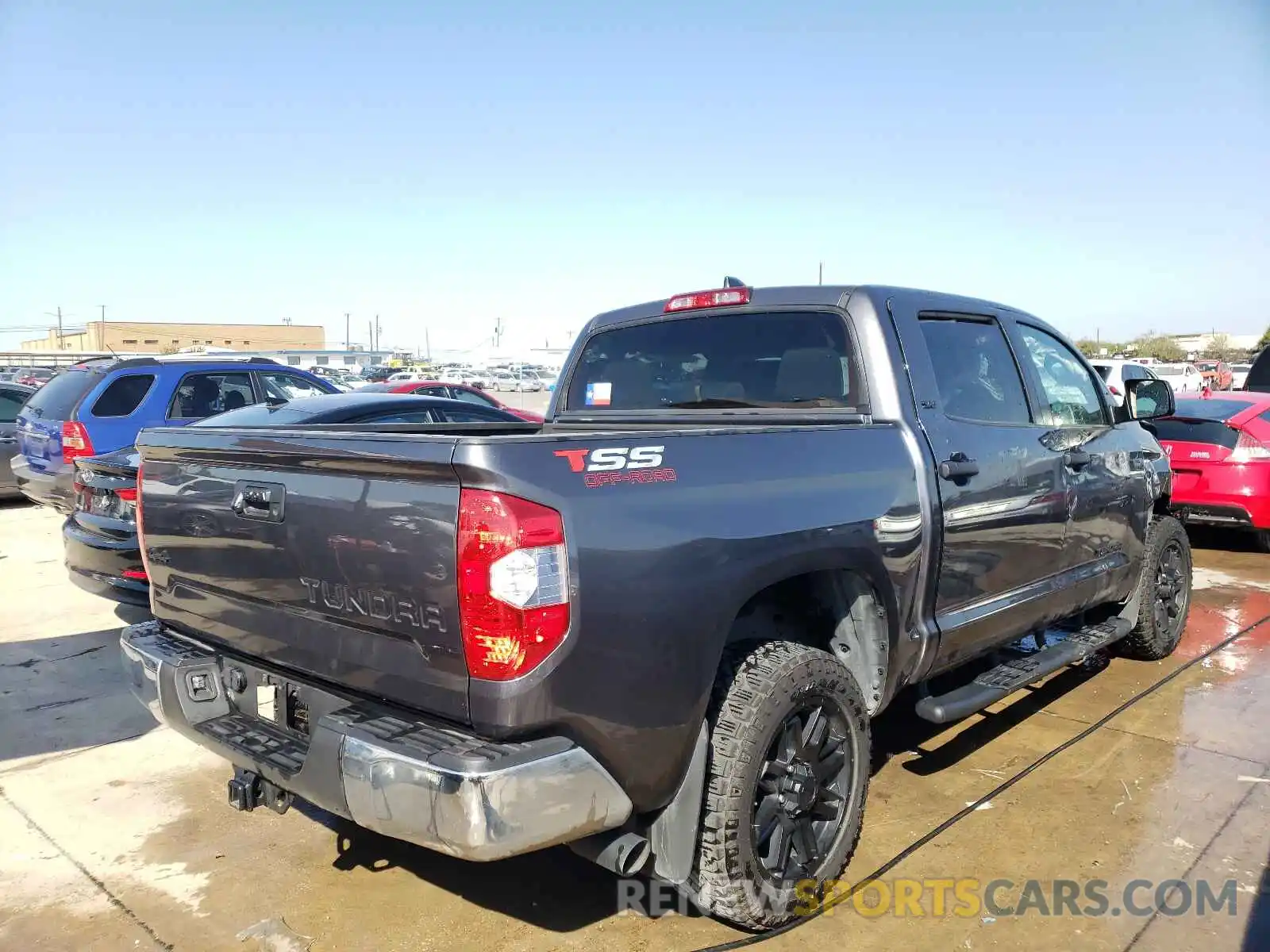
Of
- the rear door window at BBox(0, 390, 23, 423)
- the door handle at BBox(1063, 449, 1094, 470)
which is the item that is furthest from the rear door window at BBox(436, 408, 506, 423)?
the rear door window at BBox(0, 390, 23, 423)

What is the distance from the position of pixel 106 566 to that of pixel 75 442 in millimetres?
→ 4304

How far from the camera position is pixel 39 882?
3209 mm

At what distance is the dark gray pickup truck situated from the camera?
2221mm

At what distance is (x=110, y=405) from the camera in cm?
916

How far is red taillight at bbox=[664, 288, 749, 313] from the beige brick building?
261ft

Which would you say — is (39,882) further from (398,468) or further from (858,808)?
(858,808)

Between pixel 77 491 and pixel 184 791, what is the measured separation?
2.79m

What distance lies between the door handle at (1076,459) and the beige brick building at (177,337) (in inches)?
3171

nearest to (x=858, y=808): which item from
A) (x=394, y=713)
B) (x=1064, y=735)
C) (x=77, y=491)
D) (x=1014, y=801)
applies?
(x=1014, y=801)

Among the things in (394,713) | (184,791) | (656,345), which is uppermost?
(656,345)

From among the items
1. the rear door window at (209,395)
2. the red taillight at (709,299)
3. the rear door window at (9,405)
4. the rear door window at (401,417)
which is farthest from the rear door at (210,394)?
the red taillight at (709,299)

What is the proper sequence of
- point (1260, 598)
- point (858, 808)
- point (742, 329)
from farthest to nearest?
point (1260, 598)
point (742, 329)
point (858, 808)

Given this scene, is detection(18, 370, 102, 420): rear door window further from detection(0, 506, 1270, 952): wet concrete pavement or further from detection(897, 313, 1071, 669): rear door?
detection(897, 313, 1071, 669): rear door

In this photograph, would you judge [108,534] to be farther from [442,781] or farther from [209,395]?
[209,395]
